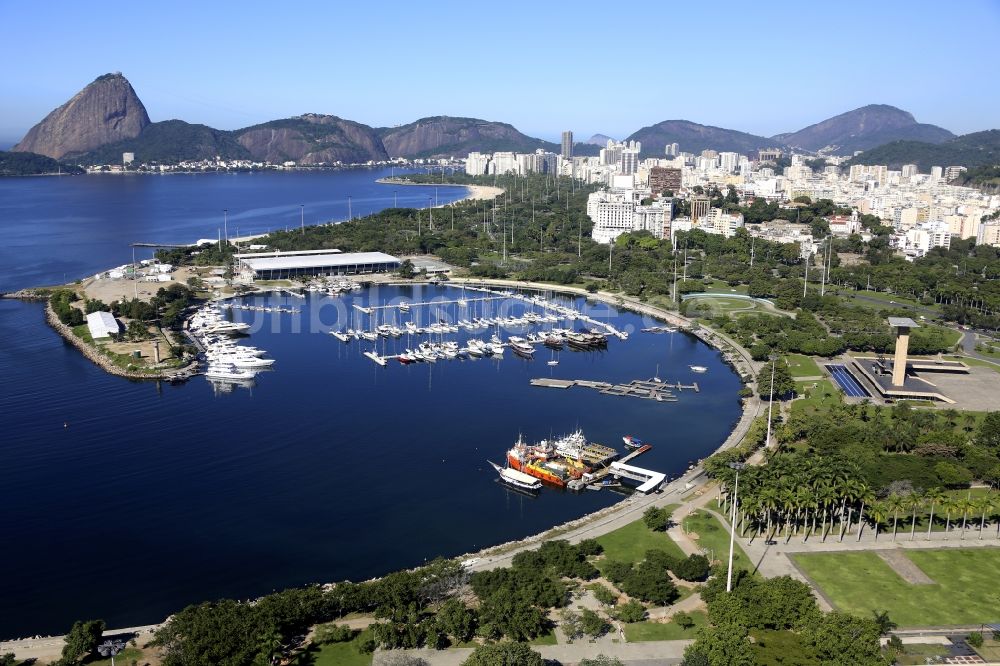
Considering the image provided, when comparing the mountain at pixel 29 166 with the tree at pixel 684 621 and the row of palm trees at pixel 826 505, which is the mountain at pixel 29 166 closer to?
the row of palm trees at pixel 826 505

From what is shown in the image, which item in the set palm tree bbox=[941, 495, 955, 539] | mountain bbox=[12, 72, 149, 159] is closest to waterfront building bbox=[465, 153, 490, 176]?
mountain bbox=[12, 72, 149, 159]

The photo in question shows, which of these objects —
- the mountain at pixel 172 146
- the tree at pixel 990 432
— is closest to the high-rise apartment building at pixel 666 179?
the tree at pixel 990 432

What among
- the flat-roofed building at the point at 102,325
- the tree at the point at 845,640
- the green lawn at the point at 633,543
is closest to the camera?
the tree at the point at 845,640

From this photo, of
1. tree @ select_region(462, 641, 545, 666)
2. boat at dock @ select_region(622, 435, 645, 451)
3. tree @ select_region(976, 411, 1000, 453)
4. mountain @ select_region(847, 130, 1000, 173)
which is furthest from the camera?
mountain @ select_region(847, 130, 1000, 173)

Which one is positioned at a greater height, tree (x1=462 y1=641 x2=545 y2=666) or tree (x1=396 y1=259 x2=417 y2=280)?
tree (x1=396 y1=259 x2=417 y2=280)

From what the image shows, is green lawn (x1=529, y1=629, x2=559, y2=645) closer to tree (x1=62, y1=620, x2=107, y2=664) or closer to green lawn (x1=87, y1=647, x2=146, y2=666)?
green lawn (x1=87, y1=647, x2=146, y2=666)

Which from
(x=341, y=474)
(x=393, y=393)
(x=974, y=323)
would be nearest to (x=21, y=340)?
(x=393, y=393)

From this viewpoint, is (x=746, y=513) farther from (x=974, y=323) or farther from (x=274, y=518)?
(x=974, y=323)

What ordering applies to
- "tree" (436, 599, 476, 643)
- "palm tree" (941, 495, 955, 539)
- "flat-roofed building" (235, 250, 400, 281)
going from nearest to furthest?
1. "tree" (436, 599, 476, 643)
2. "palm tree" (941, 495, 955, 539)
3. "flat-roofed building" (235, 250, 400, 281)
